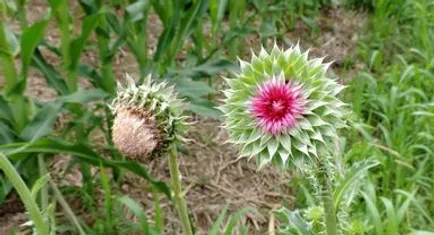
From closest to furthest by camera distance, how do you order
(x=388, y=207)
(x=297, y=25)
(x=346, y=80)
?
(x=388, y=207) → (x=346, y=80) → (x=297, y=25)

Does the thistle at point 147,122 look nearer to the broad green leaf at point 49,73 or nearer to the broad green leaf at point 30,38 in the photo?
the broad green leaf at point 30,38

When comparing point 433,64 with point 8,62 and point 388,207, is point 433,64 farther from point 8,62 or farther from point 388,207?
point 8,62

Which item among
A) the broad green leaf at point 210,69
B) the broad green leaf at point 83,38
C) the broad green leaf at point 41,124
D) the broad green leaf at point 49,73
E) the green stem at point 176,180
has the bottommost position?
the green stem at point 176,180

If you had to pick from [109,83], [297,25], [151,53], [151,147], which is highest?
[297,25]

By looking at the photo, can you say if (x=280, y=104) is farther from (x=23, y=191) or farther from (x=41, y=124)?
(x=41, y=124)

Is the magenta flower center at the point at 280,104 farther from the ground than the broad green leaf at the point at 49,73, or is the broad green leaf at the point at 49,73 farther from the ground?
the broad green leaf at the point at 49,73

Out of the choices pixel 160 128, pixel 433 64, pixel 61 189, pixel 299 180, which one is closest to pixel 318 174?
pixel 160 128

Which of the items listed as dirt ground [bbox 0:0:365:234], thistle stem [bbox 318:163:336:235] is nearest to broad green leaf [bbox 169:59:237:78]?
dirt ground [bbox 0:0:365:234]

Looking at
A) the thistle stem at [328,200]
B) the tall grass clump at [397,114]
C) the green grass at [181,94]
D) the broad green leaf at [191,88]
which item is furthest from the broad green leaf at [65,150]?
the thistle stem at [328,200]
